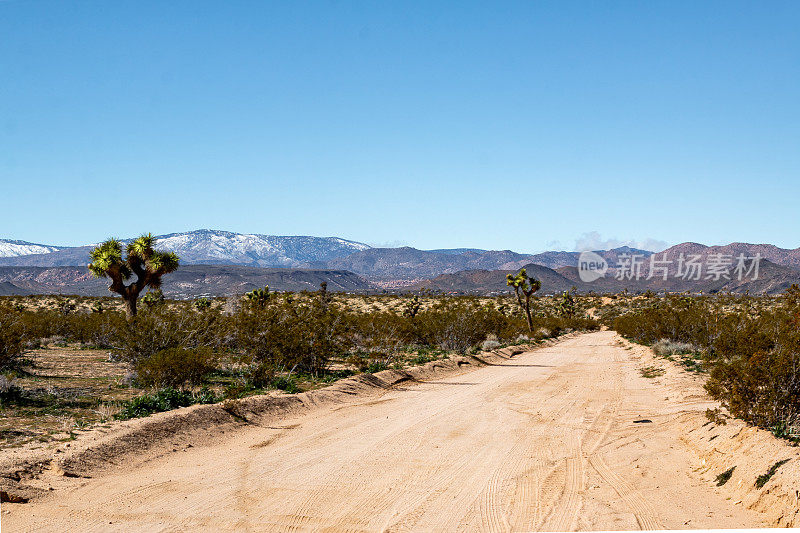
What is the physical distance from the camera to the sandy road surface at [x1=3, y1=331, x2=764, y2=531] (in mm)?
7211

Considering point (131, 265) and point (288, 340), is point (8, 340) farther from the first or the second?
point (131, 265)

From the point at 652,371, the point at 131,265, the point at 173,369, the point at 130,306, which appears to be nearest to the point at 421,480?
the point at 173,369

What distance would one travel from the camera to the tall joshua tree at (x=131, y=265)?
25922 mm

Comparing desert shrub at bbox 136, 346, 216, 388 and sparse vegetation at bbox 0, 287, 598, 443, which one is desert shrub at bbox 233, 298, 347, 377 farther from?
desert shrub at bbox 136, 346, 216, 388

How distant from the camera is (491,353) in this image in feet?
105

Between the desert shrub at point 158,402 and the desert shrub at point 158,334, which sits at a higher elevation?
the desert shrub at point 158,334

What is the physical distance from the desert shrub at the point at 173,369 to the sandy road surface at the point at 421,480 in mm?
3613

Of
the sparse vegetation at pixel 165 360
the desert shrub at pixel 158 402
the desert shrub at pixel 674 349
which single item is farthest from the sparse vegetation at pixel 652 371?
the desert shrub at pixel 158 402

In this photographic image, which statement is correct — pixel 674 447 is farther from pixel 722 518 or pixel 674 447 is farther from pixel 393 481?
pixel 393 481

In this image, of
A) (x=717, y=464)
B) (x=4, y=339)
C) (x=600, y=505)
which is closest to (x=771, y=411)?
(x=717, y=464)

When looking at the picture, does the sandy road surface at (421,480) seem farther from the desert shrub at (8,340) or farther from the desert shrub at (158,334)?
the desert shrub at (8,340)

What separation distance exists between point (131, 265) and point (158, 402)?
16180 mm

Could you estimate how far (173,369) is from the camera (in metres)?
15.0

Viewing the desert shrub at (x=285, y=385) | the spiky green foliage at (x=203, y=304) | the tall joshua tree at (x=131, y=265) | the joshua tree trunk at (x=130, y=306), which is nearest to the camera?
the desert shrub at (x=285, y=385)
